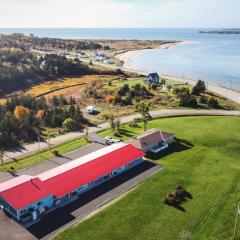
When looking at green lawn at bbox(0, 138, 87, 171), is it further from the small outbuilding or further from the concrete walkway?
the small outbuilding

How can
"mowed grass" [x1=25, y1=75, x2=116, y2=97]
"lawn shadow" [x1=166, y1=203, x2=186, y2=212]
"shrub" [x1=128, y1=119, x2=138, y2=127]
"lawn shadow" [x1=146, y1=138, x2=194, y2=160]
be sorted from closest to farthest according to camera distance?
"lawn shadow" [x1=166, y1=203, x2=186, y2=212]
"lawn shadow" [x1=146, y1=138, x2=194, y2=160]
"shrub" [x1=128, y1=119, x2=138, y2=127]
"mowed grass" [x1=25, y1=75, x2=116, y2=97]

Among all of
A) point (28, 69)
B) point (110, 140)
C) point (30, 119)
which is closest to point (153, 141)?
point (110, 140)

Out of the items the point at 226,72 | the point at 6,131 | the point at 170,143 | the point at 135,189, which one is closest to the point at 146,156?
the point at 170,143

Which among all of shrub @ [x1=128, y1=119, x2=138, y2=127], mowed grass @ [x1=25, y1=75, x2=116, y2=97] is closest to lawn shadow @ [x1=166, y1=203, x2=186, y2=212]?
shrub @ [x1=128, y1=119, x2=138, y2=127]

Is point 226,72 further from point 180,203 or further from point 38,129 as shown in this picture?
point 180,203

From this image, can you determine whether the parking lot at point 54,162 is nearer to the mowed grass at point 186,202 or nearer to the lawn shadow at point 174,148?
the lawn shadow at point 174,148

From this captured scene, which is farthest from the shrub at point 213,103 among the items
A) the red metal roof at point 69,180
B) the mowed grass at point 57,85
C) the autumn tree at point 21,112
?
the mowed grass at point 57,85
